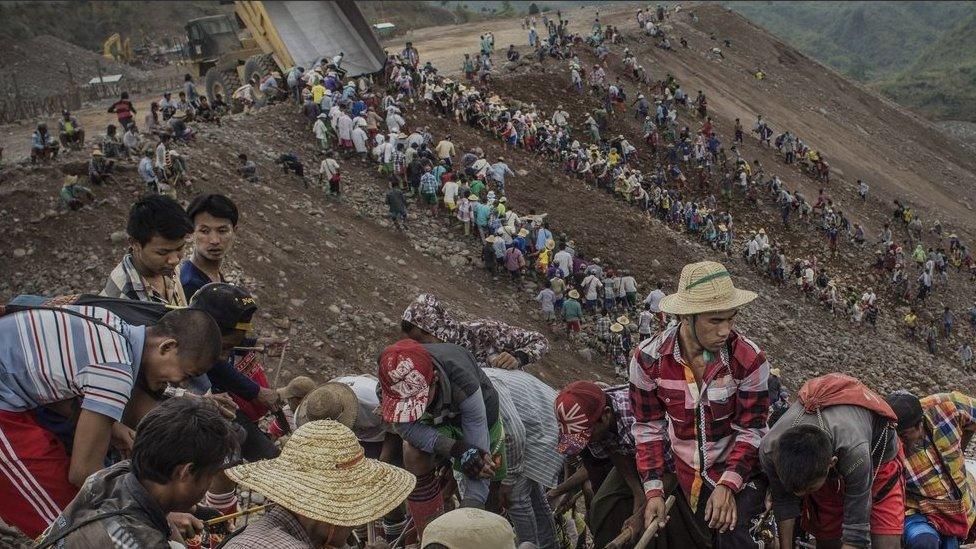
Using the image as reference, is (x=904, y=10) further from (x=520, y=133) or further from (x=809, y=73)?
(x=520, y=133)

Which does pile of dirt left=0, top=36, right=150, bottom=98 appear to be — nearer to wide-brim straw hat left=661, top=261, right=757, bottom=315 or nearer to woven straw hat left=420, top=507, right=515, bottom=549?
wide-brim straw hat left=661, top=261, right=757, bottom=315

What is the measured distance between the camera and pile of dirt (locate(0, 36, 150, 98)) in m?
30.8

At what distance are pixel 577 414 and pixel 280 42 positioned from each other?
17206 mm

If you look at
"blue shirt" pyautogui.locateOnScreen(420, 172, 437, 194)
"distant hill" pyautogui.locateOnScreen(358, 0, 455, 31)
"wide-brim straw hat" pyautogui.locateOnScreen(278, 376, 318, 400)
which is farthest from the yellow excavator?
"wide-brim straw hat" pyautogui.locateOnScreen(278, 376, 318, 400)

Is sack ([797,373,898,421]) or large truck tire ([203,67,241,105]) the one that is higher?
sack ([797,373,898,421])

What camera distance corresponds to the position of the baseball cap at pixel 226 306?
3.68 meters

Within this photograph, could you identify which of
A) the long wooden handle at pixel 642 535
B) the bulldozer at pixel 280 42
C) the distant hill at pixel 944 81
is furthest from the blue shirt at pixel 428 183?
the distant hill at pixel 944 81

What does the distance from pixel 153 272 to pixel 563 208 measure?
1448 cm

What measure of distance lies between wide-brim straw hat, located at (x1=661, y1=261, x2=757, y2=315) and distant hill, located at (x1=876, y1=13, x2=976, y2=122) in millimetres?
52786

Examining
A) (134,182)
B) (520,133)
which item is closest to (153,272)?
(134,182)

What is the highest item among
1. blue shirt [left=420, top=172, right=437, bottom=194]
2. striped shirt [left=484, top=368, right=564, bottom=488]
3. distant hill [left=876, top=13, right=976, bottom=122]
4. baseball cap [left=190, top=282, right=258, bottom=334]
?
baseball cap [left=190, top=282, right=258, bottom=334]

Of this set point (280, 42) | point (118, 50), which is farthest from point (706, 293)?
point (118, 50)

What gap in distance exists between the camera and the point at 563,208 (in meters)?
18.1

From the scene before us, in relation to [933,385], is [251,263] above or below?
above
